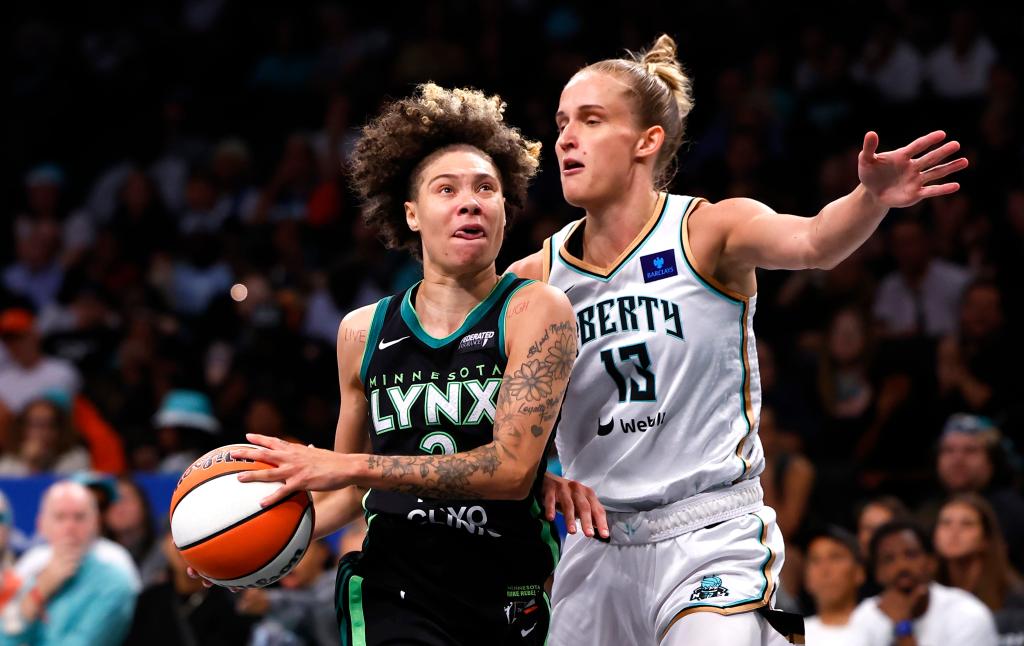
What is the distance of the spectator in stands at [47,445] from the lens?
9.56 meters

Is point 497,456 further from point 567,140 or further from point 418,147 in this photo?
point 567,140

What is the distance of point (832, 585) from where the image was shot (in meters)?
7.18

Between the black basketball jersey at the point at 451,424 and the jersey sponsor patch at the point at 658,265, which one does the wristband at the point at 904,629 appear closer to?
the jersey sponsor patch at the point at 658,265

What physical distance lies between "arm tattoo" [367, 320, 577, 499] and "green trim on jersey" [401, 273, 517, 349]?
226mm

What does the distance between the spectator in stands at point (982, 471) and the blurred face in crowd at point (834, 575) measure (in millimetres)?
925

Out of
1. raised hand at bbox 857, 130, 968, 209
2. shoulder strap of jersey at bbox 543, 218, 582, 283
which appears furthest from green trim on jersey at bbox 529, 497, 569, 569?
raised hand at bbox 857, 130, 968, 209

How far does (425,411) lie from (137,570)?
543 centimetres

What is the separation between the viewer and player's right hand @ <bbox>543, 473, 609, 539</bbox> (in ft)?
13.1

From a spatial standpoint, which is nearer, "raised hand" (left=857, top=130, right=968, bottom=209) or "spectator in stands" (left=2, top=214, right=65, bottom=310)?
"raised hand" (left=857, top=130, right=968, bottom=209)

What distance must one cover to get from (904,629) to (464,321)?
3.82 meters

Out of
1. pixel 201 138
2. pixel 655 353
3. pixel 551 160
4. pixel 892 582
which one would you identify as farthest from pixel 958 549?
pixel 201 138

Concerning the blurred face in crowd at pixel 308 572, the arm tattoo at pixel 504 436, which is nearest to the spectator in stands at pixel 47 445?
the blurred face in crowd at pixel 308 572

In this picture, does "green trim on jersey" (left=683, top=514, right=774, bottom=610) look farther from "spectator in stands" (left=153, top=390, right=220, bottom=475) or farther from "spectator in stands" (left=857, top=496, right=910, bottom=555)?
"spectator in stands" (left=153, top=390, right=220, bottom=475)

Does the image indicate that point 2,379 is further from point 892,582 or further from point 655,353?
point 655,353
